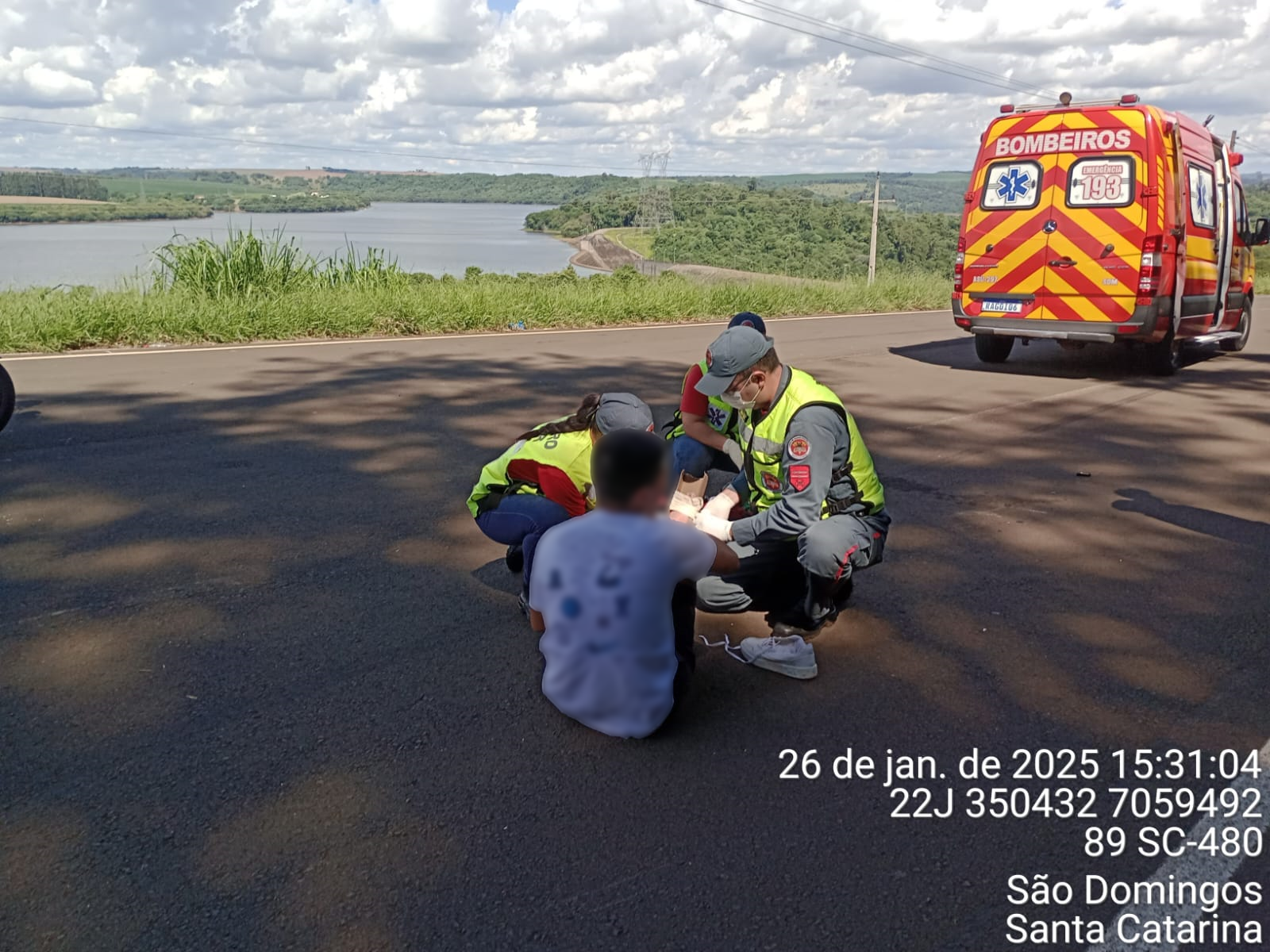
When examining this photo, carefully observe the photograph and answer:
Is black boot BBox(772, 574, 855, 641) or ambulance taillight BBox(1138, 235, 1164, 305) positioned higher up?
ambulance taillight BBox(1138, 235, 1164, 305)

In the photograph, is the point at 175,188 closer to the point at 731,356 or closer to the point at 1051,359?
the point at 1051,359

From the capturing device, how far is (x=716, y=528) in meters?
4.19

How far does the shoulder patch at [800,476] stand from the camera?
4090mm

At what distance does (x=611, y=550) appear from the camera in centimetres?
321

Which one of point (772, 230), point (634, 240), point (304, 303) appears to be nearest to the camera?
point (304, 303)

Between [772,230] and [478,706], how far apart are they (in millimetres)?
54727

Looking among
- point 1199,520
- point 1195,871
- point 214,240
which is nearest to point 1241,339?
point 1199,520

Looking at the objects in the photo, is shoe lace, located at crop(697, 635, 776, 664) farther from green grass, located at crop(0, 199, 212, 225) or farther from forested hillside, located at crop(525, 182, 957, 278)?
forested hillside, located at crop(525, 182, 957, 278)

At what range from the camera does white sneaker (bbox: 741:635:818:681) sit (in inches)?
164

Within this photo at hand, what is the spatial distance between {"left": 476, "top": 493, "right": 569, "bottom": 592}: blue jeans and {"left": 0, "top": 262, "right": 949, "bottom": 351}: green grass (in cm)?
1001

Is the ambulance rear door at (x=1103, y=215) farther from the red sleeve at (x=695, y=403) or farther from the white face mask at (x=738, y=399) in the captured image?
the white face mask at (x=738, y=399)

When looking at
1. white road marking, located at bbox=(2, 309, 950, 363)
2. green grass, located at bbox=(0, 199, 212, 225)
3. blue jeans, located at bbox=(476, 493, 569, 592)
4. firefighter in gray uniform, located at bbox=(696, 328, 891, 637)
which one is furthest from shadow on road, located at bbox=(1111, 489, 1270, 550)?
green grass, located at bbox=(0, 199, 212, 225)

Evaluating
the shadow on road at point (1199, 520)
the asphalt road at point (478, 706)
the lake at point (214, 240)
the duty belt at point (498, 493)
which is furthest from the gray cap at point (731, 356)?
the lake at point (214, 240)

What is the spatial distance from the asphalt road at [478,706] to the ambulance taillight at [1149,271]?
158 inches
